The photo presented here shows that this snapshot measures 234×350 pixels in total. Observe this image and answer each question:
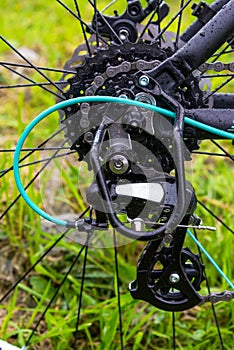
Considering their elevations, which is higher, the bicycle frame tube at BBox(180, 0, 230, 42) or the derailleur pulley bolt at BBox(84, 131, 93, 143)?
the bicycle frame tube at BBox(180, 0, 230, 42)

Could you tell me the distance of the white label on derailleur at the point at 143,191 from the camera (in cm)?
146

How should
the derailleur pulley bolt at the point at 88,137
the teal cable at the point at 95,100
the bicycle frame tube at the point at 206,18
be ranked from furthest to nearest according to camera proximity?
the bicycle frame tube at the point at 206,18 → the derailleur pulley bolt at the point at 88,137 → the teal cable at the point at 95,100

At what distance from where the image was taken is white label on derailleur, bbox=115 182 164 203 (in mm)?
1462

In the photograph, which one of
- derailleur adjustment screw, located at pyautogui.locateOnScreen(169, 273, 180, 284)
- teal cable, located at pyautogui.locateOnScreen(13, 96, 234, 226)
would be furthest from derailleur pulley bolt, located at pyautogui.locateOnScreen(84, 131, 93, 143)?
derailleur adjustment screw, located at pyautogui.locateOnScreen(169, 273, 180, 284)

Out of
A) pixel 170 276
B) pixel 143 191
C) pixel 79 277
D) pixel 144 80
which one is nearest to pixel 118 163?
pixel 143 191

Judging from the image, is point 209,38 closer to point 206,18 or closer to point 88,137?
point 206,18

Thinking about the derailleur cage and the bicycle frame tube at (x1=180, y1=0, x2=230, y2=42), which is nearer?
the derailleur cage

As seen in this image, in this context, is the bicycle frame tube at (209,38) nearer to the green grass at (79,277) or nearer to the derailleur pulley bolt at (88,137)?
the derailleur pulley bolt at (88,137)

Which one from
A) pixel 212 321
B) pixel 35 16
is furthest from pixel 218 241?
pixel 35 16

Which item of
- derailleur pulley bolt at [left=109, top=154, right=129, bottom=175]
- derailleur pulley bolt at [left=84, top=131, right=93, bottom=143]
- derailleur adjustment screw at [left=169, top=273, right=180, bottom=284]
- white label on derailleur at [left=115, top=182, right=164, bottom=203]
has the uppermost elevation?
derailleur pulley bolt at [left=84, top=131, right=93, bottom=143]

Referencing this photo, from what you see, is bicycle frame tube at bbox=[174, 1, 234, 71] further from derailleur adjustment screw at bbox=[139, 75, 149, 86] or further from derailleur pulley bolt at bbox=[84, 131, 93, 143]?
derailleur pulley bolt at bbox=[84, 131, 93, 143]

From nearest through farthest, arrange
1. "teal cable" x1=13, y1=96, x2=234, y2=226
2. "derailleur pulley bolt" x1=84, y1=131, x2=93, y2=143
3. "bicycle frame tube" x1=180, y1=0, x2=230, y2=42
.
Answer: "teal cable" x1=13, y1=96, x2=234, y2=226
"derailleur pulley bolt" x1=84, y1=131, x2=93, y2=143
"bicycle frame tube" x1=180, y1=0, x2=230, y2=42

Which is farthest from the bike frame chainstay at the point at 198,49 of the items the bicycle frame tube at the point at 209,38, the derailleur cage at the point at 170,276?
the derailleur cage at the point at 170,276

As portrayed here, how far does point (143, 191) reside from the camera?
57.7 inches
